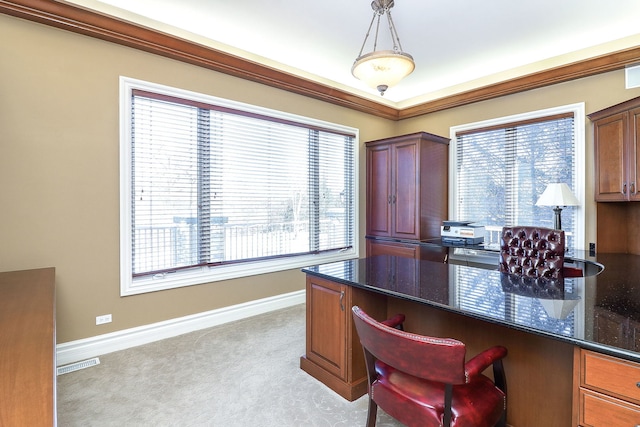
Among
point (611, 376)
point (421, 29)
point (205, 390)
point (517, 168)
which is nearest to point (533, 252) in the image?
point (611, 376)

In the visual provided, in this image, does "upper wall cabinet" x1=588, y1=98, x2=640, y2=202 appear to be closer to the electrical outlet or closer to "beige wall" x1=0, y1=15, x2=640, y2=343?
"beige wall" x1=0, y1=15, x2=640, y2=343

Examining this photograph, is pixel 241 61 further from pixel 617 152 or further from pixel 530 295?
pixel 617 152

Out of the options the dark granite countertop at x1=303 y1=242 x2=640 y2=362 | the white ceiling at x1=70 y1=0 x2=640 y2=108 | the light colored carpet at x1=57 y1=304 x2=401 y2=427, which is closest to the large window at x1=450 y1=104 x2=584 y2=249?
the white ceiling at x1=70 y1=0 x2=640 y2=108

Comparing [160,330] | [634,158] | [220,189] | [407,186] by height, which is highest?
[634,158]

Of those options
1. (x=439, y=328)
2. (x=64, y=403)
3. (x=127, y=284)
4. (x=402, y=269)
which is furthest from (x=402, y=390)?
(x=127, y=284)

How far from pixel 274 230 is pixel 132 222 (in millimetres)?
1542

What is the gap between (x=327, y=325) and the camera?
2.24 meters

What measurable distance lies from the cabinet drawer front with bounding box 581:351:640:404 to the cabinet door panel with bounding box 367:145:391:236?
137 inches

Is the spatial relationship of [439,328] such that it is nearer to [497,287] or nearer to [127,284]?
[497,287]

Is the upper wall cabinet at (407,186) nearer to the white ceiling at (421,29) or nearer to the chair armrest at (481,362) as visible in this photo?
the white ceiling at (421,29)

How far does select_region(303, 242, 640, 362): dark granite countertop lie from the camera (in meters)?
1.15

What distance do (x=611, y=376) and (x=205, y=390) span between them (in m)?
2.25

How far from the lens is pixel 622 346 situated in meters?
1.03

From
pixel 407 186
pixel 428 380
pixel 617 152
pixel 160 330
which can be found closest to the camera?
pixel 428 380
